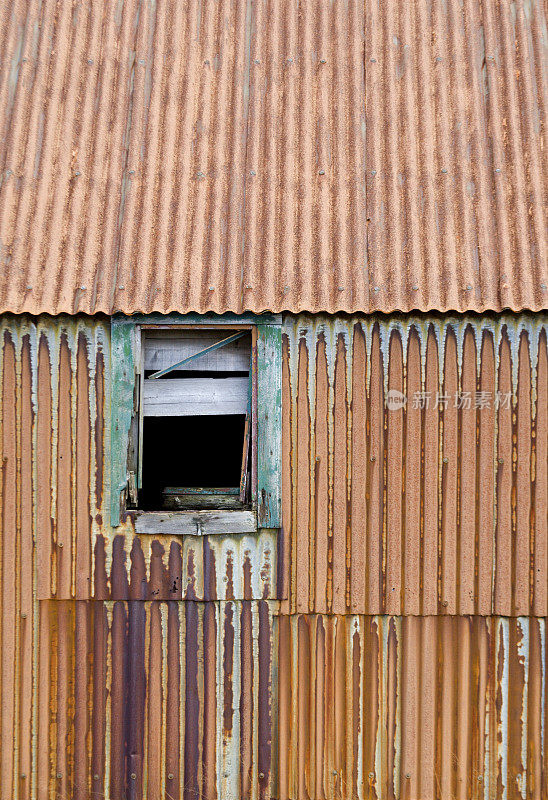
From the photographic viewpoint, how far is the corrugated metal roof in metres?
4.33

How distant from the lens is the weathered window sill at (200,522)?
438 centimetres

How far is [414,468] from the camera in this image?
441 centimetres

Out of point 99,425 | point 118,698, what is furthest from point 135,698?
point 99,425

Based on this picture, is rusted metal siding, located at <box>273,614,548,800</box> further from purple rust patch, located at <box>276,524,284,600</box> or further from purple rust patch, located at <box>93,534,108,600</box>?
purple rust patch, located at <box>93,534,108,600</box>

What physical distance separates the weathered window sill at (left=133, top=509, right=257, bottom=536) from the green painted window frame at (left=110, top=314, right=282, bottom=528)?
0.11m

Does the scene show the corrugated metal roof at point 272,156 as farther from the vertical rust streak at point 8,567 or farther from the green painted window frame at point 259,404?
the vertical rust streak at point 8,567

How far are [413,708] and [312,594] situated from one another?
109 centimetres

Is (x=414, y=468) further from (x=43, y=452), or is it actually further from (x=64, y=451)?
(x=43, y=452)

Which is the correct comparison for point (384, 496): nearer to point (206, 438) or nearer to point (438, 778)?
point (438, 778)

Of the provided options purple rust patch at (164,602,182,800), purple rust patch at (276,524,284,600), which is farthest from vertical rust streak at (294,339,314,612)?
purple rust patch at (164,602,182,800)

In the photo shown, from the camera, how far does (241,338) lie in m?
4.63

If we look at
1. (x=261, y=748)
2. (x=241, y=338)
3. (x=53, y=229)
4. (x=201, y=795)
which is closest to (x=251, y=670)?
(x=261, y=748)

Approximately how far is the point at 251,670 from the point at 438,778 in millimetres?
1544

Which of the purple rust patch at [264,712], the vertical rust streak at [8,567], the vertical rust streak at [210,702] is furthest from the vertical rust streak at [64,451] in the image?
the purple rust patch at [264,712]
